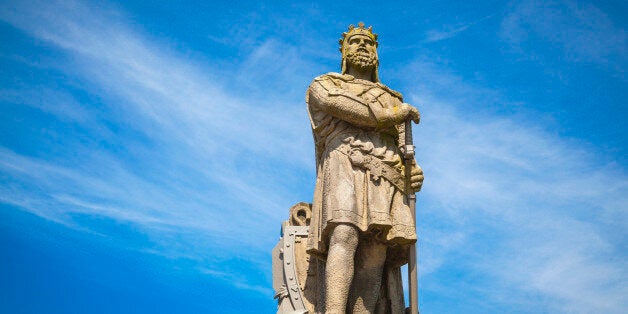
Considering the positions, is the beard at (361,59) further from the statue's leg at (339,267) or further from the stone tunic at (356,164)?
the statue's leg at (339,267)


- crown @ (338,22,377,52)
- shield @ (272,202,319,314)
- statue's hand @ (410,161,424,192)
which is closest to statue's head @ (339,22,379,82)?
crown @ (338,22,377,52)

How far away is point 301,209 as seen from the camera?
464 inches

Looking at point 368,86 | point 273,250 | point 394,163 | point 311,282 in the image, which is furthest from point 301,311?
point 368,86

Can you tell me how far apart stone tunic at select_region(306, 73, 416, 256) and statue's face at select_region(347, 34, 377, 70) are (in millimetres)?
267

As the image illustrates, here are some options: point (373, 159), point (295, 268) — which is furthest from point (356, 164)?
point (295, 268)

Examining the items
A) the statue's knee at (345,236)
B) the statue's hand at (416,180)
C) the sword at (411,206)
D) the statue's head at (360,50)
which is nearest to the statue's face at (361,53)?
the statue's head at (360,50)

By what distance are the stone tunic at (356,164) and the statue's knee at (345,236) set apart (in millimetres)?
79

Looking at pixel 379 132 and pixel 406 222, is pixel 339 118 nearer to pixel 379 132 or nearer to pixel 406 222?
pixel 379 132

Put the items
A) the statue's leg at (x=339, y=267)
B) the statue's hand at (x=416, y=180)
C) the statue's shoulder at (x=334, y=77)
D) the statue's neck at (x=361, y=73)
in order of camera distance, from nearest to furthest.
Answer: the statue's leg at (x=339, y=267) → the statue's hand at (x=416, y=180) → the statue's shoulder at (x=334, y=77) → the statue's neck at (x=361, y=73)

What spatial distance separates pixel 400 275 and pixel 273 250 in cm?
190

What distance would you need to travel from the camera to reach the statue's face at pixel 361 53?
11508 mm

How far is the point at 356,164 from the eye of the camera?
35.2 ft

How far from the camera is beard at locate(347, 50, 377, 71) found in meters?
11.5

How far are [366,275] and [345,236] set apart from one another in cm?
78
